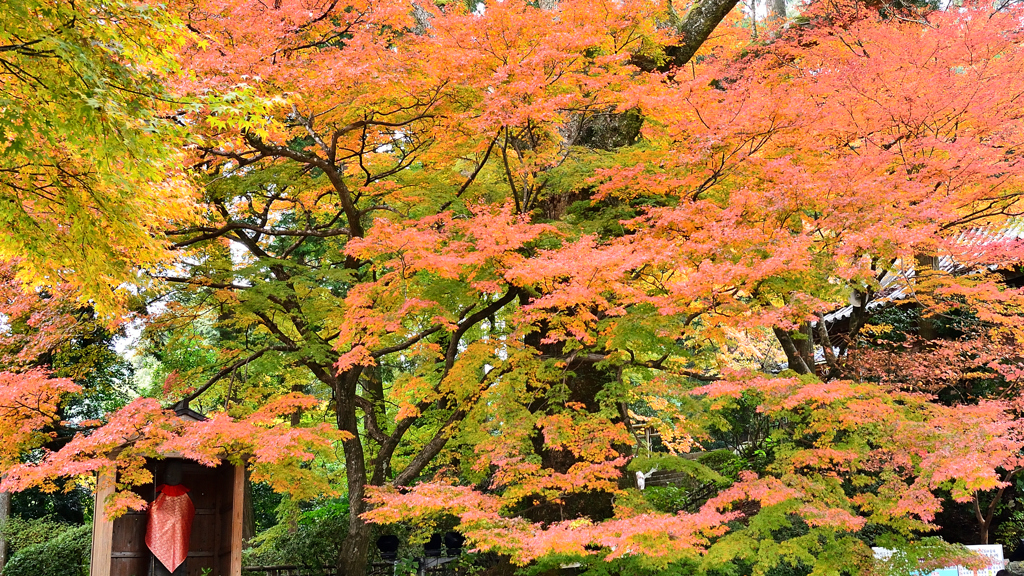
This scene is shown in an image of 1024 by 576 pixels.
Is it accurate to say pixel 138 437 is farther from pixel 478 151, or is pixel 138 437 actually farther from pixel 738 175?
pixel 738 175

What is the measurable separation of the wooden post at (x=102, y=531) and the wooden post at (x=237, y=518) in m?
1.18

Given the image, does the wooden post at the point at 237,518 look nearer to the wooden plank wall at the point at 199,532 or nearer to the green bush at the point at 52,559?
→ the wooden plank wall at the point at 199,532

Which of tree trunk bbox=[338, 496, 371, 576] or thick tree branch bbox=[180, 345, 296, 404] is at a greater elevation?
thick tree branch bbox=[180, 345, 296, 404]

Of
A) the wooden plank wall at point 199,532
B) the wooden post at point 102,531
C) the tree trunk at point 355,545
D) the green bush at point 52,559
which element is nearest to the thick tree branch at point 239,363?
the wooden plank wall at point 199,532

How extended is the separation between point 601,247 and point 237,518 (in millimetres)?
4916

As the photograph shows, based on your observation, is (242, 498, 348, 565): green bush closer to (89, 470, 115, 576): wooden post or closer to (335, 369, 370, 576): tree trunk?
(335, 369, 370, 576): tree trunk

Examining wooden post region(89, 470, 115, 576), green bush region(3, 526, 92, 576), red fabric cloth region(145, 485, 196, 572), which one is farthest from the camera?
green bush region(3, 526, 92, 576)

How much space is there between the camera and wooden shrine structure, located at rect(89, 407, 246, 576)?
21.6 feet

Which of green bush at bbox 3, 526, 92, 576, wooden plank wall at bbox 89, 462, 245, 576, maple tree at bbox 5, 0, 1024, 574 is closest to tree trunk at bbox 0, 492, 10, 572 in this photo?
green bush at bbox 3, 526, 92, 576

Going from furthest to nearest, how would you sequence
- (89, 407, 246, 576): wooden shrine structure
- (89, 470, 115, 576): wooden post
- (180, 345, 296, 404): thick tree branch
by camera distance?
(180, 345, 296, 404): thick tree branch < (89, 407, 246, 576): wooden shrine structure < (89, 470, 115, 576): wooden post

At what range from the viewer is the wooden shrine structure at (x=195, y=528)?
6.57 metres

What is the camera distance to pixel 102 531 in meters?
6.53

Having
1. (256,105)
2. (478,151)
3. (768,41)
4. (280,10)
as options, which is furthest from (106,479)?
(768,41)

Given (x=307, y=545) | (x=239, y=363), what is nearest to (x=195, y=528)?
(x=239, y=363)
